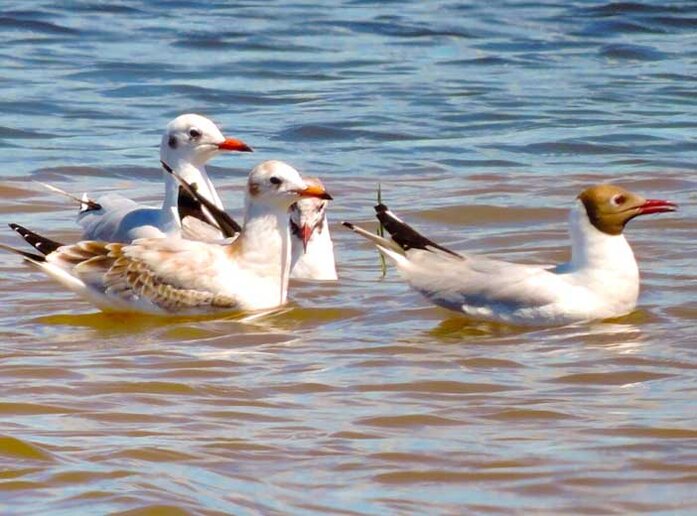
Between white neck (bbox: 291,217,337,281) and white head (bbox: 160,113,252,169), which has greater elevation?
white head (bbox: 160,113,252,169)

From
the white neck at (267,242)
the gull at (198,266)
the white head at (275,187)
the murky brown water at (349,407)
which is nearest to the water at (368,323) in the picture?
the murky brown water at (349,407)

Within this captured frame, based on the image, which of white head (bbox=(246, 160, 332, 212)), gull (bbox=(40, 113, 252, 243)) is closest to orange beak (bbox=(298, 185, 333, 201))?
white head (bbox=(246, 160, 332, 212))

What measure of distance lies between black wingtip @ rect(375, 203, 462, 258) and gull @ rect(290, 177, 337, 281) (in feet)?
2.71

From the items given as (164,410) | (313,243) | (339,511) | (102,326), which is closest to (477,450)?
(339,511)

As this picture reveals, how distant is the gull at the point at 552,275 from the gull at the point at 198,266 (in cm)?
46

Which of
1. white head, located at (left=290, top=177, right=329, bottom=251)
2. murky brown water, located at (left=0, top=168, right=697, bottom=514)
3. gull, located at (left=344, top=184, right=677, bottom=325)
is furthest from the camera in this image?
white head, located at (left=290, top=177, right=329, bottom=251)

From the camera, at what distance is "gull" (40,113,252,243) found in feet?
32.3

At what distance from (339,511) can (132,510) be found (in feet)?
1.87

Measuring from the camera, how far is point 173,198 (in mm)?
9898

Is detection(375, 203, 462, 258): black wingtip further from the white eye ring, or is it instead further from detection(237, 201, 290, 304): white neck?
the white eye ring

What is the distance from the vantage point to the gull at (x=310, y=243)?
31.1 ft

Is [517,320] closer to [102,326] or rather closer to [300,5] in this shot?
[102,326]

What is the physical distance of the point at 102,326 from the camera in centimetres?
852

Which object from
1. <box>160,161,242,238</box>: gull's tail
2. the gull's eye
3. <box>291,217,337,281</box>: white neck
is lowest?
<box>291,217,337,281</box>: white neck
